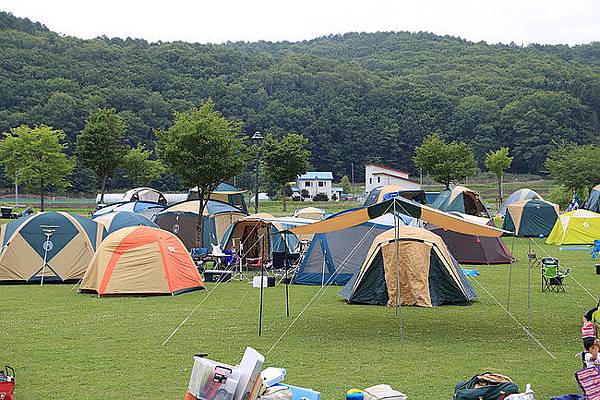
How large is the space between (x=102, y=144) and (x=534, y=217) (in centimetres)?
1845

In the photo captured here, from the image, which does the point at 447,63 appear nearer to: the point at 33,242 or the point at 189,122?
the point at 189,122

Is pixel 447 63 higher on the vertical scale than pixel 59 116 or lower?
higher

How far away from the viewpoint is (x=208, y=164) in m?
23.4

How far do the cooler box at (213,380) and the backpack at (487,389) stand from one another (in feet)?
6.40

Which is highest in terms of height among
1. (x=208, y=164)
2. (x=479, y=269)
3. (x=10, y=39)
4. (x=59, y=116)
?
(x=10, y=39)

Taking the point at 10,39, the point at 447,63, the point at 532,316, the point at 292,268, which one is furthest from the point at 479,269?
the point at 447,63

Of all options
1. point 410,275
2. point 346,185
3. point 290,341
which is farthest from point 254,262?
point 346,185

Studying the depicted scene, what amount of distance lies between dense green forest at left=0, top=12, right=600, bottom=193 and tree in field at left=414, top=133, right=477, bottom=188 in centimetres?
3207

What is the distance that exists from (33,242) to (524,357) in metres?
11.7

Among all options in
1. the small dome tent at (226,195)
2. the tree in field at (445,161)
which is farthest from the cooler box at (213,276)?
the tree in field at (445,161)

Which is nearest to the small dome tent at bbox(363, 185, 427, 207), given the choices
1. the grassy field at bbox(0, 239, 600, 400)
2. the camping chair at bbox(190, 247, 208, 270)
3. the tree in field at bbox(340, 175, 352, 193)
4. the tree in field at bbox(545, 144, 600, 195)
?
the camping chair at bbox(190, 247, 208, 270)

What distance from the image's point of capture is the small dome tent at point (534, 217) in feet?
101

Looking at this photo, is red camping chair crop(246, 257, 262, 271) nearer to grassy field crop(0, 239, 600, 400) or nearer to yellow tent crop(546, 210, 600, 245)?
grassy field crop(0, 239, 600, 400)

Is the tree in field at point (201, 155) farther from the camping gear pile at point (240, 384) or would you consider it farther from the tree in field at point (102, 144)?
the camping gear pile at point (240, 384)
